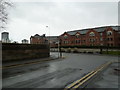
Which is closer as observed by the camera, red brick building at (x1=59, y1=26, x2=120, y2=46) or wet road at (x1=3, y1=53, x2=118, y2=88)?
wet road at (x1=3, y1=53, x2=118, y2=88)

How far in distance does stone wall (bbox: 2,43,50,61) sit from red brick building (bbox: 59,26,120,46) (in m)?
44.6

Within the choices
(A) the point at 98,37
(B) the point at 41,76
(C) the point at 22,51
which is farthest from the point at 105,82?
(A) the point at 98,37

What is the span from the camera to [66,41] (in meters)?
73.1

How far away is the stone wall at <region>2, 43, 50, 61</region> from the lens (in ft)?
47.3

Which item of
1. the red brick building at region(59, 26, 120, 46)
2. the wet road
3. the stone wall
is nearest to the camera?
the wet road

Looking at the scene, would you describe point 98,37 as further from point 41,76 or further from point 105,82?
point 41,76

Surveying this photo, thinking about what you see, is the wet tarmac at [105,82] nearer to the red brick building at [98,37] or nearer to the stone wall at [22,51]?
the stone wall at [22,51]

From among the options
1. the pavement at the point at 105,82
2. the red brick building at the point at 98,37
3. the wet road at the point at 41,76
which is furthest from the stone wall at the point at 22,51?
the red brick building at the point at 98,37

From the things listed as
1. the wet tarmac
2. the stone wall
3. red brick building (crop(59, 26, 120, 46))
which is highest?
red brick building (crop(59, 26, 120, 46))

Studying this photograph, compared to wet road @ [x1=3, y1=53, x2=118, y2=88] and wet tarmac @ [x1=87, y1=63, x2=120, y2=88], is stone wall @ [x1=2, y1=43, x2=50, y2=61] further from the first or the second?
wet tarmac @ [x1=87, y1=63, x2=120, y2=88]

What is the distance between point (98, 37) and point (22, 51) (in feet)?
167

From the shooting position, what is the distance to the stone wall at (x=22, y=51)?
14.4m

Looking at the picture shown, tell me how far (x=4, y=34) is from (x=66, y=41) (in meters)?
54.2

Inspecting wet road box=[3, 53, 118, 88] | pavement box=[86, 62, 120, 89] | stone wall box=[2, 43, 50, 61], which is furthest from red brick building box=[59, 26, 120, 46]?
pavement box=[86, 62, 120, 89]
